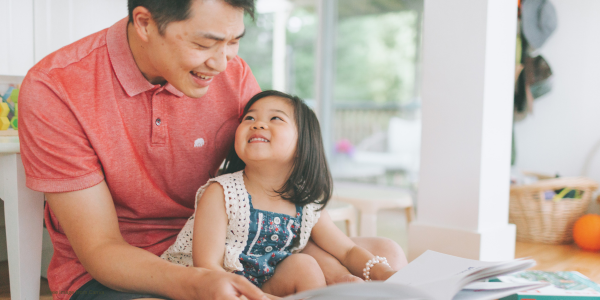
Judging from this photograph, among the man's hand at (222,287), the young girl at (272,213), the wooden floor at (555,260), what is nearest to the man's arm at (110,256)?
the man's hand at (222,287)

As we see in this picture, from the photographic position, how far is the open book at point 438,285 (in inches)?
25.8

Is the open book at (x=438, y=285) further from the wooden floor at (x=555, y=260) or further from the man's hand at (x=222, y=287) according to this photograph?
the wooden floor at (x=555, y=260)

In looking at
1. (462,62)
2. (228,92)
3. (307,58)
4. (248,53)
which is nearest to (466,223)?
(462,62)

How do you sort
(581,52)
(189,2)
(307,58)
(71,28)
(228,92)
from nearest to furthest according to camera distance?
(189,2) → (228,92) → (71,28) → (581,52) → (307,58)

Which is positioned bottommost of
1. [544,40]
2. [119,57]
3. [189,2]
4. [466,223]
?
[466,223]

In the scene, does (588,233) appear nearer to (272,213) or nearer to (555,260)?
(555,260)

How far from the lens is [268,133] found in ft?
3.69

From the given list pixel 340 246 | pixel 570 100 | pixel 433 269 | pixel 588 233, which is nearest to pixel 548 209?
pixel 588 233

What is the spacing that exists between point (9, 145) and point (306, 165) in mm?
771

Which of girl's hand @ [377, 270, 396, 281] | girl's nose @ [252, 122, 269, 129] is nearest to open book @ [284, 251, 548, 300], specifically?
girl's hand @ [377, 270, 396, 281]

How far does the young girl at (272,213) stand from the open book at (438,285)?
0.48 ft

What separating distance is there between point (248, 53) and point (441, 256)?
413 centimetres

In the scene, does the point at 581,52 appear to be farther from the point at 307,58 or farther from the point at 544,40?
the point at 307,58

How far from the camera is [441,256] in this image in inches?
37.5
